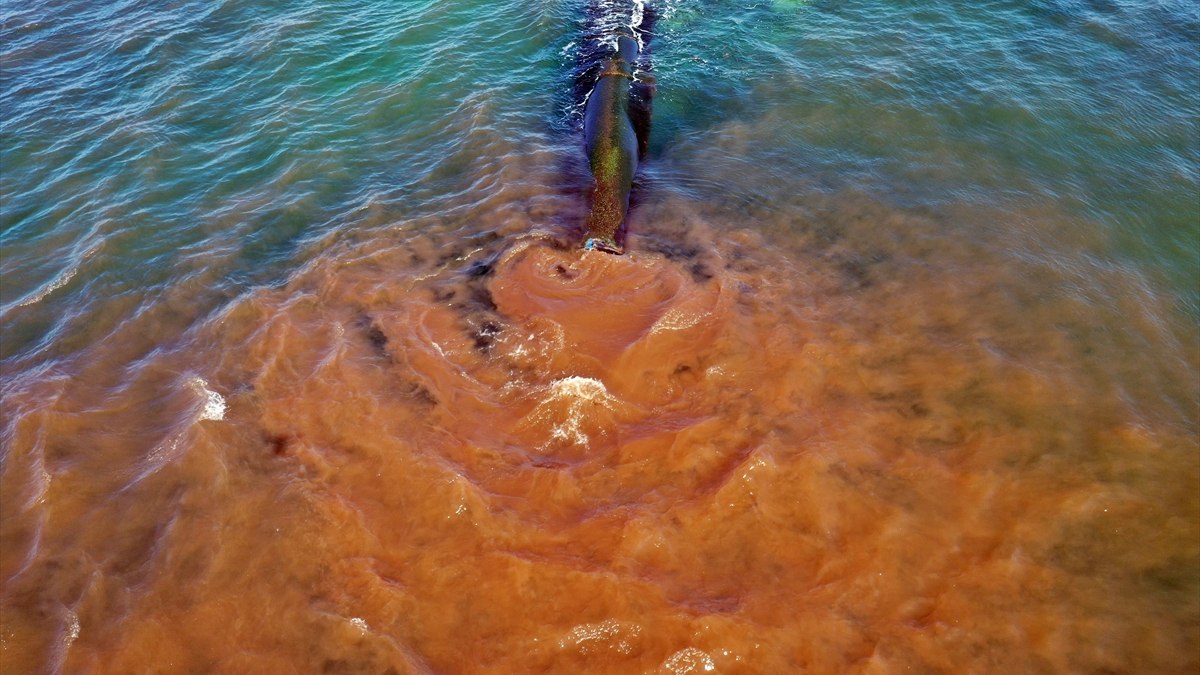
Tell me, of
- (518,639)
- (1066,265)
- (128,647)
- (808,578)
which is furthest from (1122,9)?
(128,647)

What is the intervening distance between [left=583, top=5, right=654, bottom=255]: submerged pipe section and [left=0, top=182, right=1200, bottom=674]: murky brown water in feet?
3.23

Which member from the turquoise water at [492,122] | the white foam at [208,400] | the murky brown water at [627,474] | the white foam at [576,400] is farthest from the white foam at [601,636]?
the turquoise water at [492,122]

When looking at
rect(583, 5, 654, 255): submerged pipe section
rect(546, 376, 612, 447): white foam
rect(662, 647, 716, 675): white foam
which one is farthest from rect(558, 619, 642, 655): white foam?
rect(583, 5, 654, 255): submerged pipe section

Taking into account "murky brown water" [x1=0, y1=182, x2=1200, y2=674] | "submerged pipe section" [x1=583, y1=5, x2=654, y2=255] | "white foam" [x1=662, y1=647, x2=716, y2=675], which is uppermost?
"submerged pipe section" [x1=583, y1=5, x2=654, y2=255]

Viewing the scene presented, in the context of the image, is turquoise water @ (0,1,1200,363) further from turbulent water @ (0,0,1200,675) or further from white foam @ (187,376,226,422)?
white foam @ (187,376,226,422)

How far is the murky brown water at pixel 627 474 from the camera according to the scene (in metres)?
5.98

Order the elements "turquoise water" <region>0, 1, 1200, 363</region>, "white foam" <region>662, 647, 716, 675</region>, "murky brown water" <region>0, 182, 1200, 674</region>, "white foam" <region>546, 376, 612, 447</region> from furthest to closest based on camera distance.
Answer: "turquoise water" <region>0, 1, 1200, 363</region>, "white foam" <region>546, 376, 612, 447</region>, "murky brown water" <region>0, 182, 1200, 674</region>, "white foam" <region>662, 647, 716, 675</region>

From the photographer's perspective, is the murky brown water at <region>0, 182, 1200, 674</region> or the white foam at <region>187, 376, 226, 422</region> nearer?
the murky brown water at <region>0, 182, 1200, 674</region>

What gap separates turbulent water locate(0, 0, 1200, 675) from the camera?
6137 mm

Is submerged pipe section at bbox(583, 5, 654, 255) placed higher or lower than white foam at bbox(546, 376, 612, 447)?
higher

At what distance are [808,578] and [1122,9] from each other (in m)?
16.9

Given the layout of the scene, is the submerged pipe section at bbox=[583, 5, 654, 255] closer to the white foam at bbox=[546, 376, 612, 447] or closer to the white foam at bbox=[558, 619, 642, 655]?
the white foam at bbox=[546, 376, 612, 447]

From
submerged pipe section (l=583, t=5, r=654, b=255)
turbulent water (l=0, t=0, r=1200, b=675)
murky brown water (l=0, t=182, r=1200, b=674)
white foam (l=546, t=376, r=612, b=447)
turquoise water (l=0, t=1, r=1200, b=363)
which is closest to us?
murky brown water (l=0, t=182, r=1200, b=674)

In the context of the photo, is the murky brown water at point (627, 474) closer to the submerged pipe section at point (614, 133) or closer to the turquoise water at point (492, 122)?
the submerged pipe section at point (614, 133)
